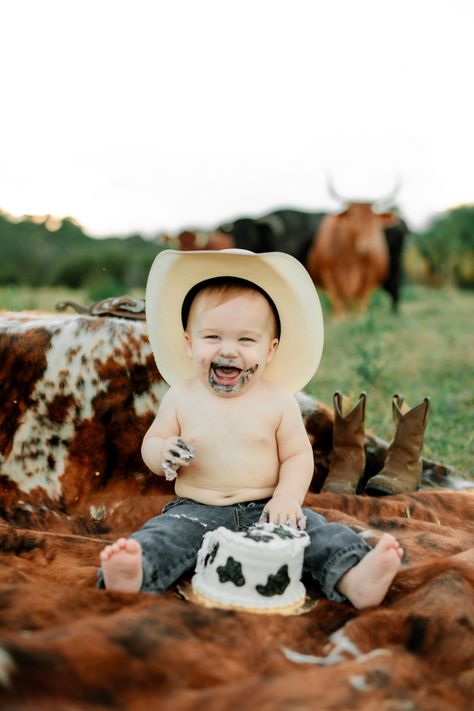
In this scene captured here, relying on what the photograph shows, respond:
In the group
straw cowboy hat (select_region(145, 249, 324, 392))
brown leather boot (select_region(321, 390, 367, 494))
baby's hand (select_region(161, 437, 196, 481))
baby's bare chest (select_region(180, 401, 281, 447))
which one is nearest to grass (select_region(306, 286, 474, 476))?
brown leather boot (select_region(321, 390, 367, 494))

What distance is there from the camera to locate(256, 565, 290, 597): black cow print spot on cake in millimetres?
1683

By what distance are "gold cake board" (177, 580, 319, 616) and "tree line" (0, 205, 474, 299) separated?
67.8 feet

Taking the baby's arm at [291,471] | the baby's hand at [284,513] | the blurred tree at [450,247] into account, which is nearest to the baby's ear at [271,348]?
the baby's arm at [291,471]

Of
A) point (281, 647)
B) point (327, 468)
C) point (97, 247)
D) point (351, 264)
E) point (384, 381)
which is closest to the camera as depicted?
point (281, 647)

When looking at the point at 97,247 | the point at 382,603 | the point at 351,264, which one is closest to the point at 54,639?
the point at 382,603

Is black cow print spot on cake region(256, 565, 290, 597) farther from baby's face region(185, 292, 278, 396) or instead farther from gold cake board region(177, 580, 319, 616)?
baby's face region(185, 292, 278, 396)

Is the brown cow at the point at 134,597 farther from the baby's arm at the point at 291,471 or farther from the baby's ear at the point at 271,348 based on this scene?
the baby's ear at the point at 271,348

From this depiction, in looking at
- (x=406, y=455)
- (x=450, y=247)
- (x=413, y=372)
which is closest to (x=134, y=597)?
(x=406, y=455)

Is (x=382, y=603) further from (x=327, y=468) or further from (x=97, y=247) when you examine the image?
(x=97, y=247)

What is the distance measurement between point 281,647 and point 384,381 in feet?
15.3

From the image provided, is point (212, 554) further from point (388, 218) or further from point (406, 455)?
point (388, 218)

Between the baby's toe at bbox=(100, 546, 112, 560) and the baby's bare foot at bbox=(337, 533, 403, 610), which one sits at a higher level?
the baby's toe at bbox=(100, 546, 112, 560)

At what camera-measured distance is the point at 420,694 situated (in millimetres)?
1237

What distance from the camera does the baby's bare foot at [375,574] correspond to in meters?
1.70
